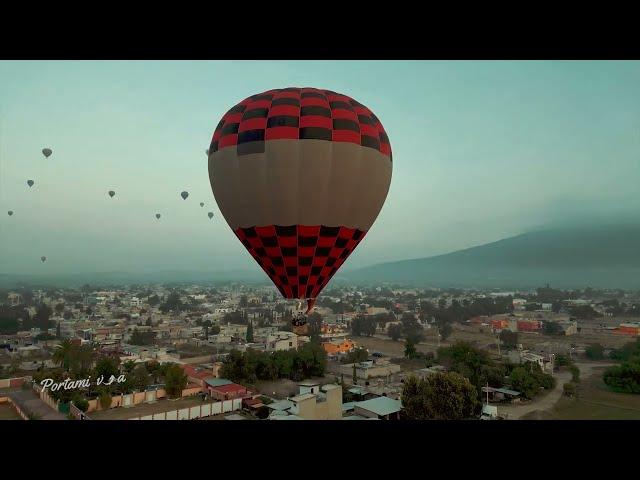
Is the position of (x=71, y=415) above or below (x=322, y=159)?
below

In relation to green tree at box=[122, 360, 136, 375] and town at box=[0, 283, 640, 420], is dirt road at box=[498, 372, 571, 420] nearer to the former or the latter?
town at box=[0, 283, 640, 420]

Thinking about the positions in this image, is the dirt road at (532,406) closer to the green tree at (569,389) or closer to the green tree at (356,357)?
the green tree at (569,389)

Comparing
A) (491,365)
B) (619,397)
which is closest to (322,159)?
(491,365)

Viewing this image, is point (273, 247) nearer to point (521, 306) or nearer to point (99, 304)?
point (99, 304)

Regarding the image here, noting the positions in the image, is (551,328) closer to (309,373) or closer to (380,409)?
(309,373)
